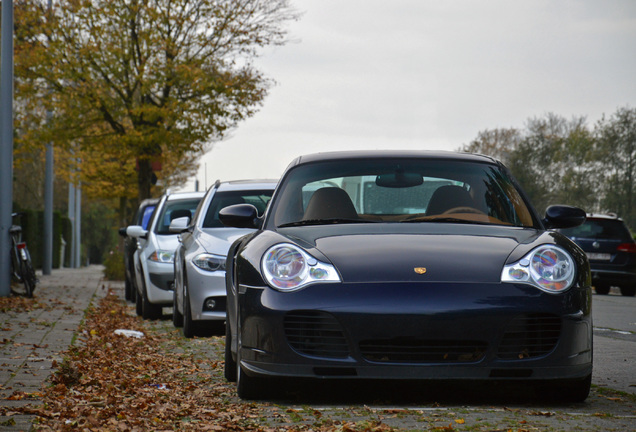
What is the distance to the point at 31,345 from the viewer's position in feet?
31.2

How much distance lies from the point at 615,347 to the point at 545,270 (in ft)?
15.4

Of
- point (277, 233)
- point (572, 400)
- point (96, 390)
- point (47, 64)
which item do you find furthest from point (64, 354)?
point (47, 64)

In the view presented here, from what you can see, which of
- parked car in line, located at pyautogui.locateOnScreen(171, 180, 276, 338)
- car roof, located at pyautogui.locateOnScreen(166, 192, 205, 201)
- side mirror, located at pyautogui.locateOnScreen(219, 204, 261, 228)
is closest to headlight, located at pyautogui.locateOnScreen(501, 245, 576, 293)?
side mirror, located at pyautogui.locateOnScreen(219, 204, 261, 228)

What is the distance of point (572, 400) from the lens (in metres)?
6.19

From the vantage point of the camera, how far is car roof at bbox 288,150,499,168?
23.9ft

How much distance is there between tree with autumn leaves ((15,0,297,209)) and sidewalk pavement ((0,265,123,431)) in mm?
8899

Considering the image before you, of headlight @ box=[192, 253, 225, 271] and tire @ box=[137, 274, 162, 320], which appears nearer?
headlight @ box=[192, 253, 225, 271]

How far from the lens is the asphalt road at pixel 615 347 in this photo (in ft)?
24.6

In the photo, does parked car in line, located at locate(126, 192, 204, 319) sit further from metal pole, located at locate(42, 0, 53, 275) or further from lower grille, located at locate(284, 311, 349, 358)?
metal pole, located at locate(42, 0, 53, 275)

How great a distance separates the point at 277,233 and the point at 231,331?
2.72ft

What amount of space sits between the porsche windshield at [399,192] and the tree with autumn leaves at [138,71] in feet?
61.6

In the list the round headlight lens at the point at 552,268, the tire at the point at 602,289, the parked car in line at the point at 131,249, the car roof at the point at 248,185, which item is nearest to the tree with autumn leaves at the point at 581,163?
the tire at the point at 602,289

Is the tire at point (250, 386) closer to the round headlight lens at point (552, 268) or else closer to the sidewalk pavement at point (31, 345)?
the sidewalk pavement at point (31, 345)

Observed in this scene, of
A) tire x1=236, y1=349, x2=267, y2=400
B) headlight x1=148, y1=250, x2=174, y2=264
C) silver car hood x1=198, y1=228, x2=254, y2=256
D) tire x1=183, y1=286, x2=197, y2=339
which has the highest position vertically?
silver car hood x1=198, y1=228, x2=254, y2=256
